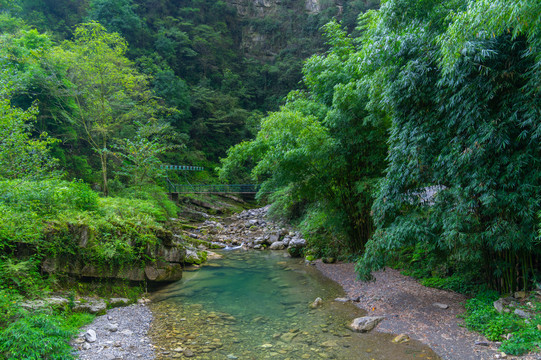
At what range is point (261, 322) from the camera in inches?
212

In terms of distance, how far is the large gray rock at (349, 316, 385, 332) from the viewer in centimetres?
488

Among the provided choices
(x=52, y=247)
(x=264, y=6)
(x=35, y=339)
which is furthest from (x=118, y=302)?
(x=264, y=6)

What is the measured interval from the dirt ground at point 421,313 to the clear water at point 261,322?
0.26 meters

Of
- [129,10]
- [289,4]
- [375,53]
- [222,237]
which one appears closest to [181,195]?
[222,237]

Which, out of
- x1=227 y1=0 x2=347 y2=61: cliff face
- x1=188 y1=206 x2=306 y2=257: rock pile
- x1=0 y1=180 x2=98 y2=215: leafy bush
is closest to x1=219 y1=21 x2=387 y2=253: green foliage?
x1=188 y1=206 x2=306 y2=257: rock pile

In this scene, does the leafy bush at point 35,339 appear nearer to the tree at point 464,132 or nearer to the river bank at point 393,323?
the river bank at point 393,323

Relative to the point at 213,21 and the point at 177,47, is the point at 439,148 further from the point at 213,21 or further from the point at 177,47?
the point at 213,21

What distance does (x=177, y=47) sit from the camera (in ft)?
104

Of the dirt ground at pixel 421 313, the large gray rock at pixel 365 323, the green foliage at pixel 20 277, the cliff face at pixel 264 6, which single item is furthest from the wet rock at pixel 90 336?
the cliff face at pixel 264 6

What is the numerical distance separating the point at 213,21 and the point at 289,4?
35.3ft

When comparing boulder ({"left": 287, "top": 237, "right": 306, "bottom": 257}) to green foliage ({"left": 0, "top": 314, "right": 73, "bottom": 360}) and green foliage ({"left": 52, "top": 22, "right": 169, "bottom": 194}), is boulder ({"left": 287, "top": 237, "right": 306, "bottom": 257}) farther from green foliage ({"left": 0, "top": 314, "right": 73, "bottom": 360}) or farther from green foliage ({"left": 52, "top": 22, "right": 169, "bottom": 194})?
green foliage ({"left": 0, "top": 314, "right": 73, "bottom": 360})

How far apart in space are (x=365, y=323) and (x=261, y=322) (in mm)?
1765

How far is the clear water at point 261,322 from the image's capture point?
4262mm

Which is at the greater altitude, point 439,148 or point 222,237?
point 439,148
